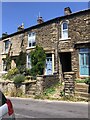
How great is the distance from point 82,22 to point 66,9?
9.20 feet

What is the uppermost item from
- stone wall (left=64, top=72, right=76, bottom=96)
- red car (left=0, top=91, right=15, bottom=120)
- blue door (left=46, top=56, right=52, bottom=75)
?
blue door (left=46, top=56, right=52, bottom=75)

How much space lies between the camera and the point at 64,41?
22.7 metres

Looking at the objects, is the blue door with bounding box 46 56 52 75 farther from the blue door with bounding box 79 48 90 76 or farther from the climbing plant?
the climbing plant

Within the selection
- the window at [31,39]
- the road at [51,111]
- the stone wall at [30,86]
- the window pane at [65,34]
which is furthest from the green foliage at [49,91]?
the window at [31,39]

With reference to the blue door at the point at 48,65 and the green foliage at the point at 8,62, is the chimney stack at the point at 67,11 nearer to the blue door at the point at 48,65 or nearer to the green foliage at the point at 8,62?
the blue door at the point at 48,65

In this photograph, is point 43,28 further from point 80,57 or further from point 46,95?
point 46,95

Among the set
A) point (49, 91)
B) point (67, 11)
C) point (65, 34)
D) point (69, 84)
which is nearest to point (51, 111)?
point (69, 84)

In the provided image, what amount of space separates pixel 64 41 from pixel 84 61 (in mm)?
3021

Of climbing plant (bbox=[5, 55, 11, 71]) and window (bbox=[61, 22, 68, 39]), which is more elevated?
window (bbox=[61, 22, 68, 39])

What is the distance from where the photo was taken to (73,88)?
16766 millimetres

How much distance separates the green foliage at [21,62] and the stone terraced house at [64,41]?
47 cm

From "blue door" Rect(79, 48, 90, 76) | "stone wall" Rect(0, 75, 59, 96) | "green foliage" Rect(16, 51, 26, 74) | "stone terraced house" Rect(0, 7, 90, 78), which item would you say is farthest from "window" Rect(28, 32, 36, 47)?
"blue door" Rect(79, 48, 90, 76)

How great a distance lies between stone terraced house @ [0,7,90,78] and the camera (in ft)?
69.3

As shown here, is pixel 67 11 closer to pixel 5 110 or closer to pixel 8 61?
pixel 8 61
